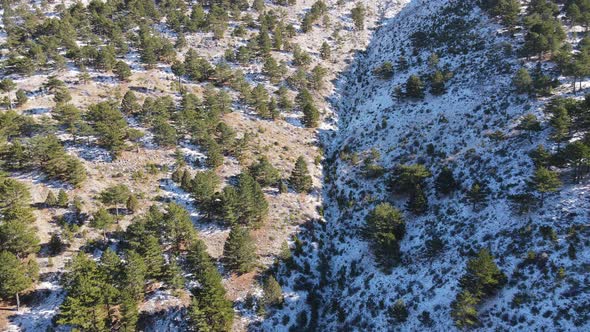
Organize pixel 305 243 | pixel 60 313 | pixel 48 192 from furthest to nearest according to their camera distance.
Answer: pixel 305 243
pixel 48 192
pixel 60 313

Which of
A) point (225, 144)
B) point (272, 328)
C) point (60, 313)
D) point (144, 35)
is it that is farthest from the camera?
point (144, 35)

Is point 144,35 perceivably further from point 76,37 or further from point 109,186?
point 109,186

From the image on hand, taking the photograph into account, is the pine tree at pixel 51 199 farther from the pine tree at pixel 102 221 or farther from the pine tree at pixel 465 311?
the pine tree at pixel 465 311

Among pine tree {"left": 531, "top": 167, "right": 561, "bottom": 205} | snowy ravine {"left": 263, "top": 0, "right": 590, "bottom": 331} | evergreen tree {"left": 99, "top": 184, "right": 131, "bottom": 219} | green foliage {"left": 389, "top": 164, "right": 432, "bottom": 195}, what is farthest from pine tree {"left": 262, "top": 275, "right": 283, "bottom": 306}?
pine tree {"left": 531, "top": 167, "right": 561, "bottom": 205}

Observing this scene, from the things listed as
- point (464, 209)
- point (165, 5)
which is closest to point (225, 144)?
point (464, 209)

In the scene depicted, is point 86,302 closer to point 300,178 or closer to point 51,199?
point 51,199

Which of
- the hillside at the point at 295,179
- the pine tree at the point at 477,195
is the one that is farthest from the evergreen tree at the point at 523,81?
the pine tree at the point at 477,195

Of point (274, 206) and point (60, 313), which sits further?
point (274, 206)

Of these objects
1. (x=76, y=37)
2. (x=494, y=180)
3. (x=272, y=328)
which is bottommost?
(x=272, y=328)
